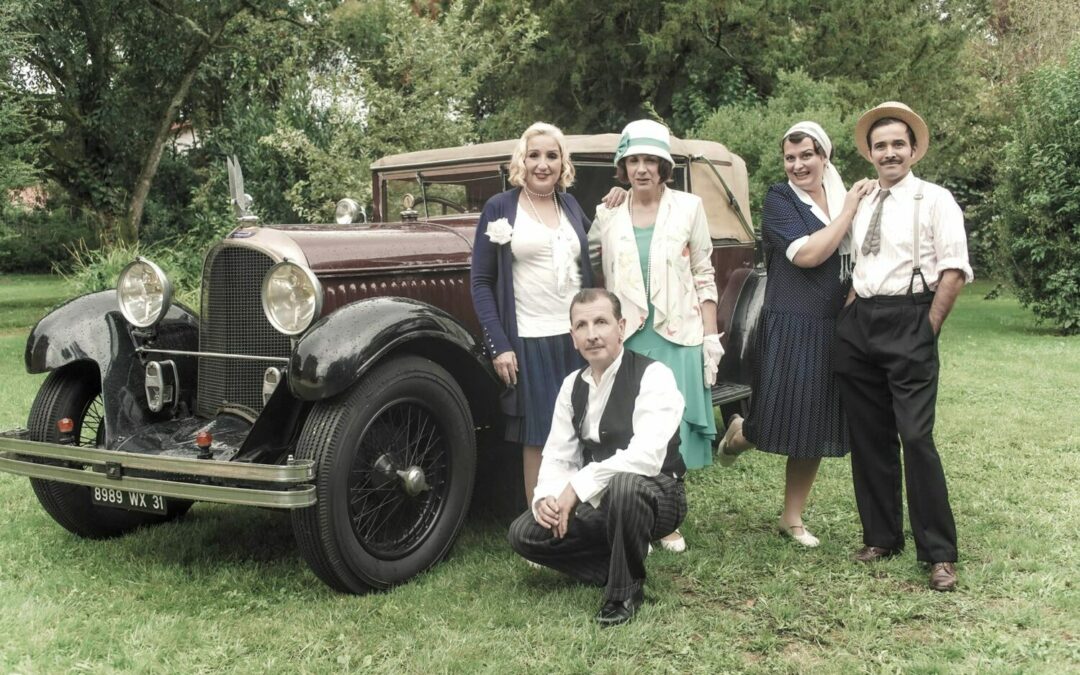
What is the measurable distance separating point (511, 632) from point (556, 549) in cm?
35

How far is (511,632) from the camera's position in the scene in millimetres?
3176

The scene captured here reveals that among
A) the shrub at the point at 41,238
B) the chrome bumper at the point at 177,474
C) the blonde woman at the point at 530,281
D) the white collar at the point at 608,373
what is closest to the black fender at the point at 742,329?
the blonde woman at the point at 530,281

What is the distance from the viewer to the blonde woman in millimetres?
3783

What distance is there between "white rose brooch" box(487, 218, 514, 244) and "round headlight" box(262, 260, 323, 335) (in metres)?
0.70

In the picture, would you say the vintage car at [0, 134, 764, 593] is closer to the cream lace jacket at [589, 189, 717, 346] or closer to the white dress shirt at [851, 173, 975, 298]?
the cream lace jacket at [589, 189, 717, 346]

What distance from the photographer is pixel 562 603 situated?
3416 mm

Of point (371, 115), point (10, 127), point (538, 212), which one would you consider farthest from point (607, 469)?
point (10, 127)

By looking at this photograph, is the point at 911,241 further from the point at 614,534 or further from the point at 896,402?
the point at 614,534

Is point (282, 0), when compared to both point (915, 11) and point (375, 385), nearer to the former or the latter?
point (915, 11)

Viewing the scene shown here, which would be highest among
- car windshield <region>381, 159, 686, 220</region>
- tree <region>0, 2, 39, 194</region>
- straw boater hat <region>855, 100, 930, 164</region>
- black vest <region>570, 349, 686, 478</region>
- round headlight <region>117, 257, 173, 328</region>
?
tree <region>0, 2, 39, 194</region>

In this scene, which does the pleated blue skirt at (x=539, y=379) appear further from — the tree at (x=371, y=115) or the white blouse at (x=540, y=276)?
the tree at (x=371, y=115)

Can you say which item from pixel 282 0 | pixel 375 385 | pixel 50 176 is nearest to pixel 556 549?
pixel 375 385

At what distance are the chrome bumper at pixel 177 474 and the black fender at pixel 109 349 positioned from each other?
31 cm

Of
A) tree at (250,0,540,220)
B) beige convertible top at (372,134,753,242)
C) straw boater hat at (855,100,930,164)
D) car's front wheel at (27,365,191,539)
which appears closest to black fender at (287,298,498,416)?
car's front wheel at (27,365,191,539)
